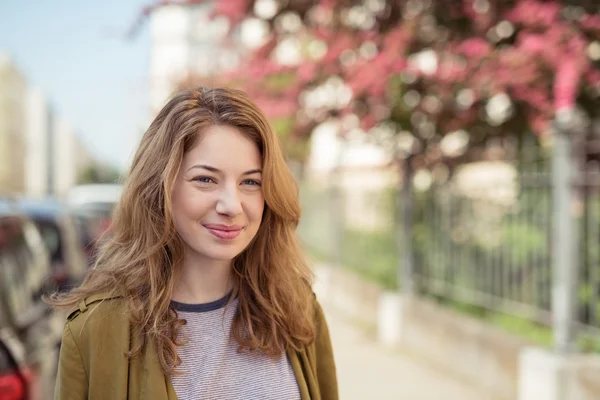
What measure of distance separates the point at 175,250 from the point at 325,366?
0.52 meters

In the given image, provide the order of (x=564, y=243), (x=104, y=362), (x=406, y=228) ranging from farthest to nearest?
(x=406, y=228) → (x=564, y=243) → (x=104, y=362)

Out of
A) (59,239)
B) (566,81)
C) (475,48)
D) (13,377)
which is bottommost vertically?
(13,377)

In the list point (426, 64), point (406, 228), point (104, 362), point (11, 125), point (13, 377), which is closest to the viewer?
point (104, 362)

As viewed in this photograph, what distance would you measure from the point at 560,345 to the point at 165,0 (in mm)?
5311

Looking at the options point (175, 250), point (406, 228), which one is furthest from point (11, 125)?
point (175, 250)

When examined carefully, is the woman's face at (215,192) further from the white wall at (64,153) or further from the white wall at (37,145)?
the white wall at (64,153)

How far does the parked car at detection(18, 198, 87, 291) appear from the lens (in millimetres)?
5302

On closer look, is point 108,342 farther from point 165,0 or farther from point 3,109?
point 3,109

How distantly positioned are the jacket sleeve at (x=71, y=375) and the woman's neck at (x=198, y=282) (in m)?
0.27

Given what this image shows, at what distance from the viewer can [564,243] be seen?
18.2 feet

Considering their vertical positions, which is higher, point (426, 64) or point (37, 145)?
point (37, 145)

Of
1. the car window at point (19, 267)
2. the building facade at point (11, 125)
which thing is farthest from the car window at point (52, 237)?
the building facade at point (11, 125)

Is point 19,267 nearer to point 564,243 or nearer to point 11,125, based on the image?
point 564,243

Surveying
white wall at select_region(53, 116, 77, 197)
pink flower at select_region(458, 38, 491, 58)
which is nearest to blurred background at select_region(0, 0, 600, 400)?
pink flower at select_region(458, 38, 491, 58)
